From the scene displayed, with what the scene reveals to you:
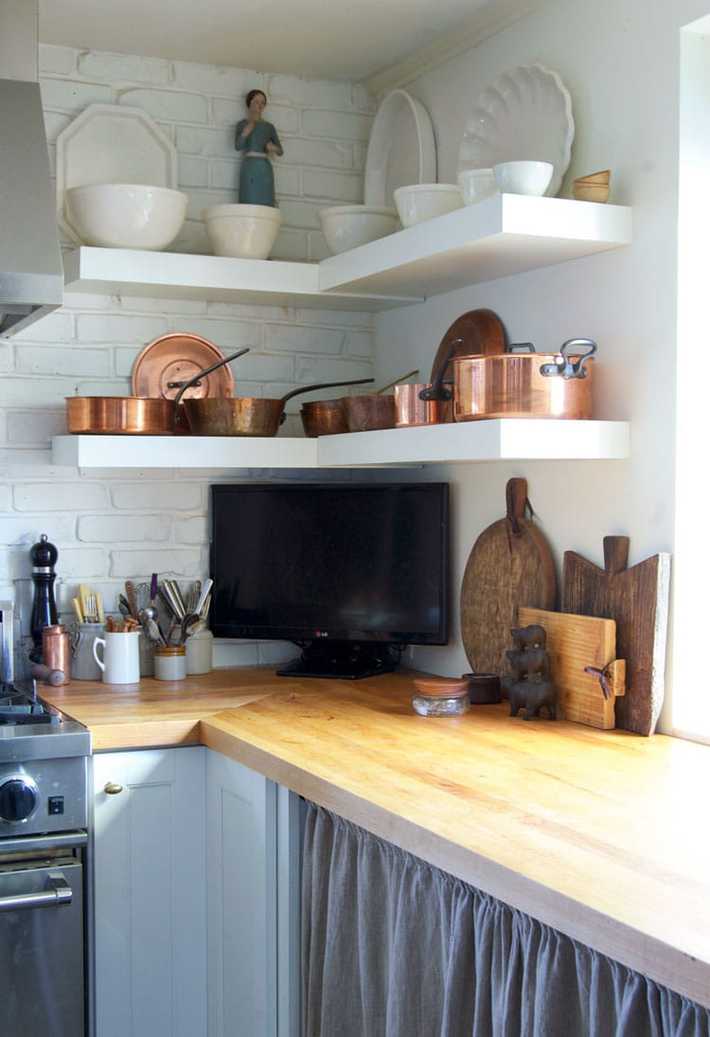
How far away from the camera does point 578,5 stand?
2.63 m

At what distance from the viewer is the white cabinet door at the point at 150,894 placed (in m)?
2.54

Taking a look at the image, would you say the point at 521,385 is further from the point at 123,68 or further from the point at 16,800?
the point at 123,68

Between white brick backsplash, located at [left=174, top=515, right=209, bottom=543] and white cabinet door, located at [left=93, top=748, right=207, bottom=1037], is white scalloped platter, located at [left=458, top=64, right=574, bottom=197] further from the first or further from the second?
white cabinet door, located at [left=93, top=748, right=207, bottom=1037]

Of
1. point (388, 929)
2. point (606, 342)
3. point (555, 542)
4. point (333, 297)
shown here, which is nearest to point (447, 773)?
point (388, 929)

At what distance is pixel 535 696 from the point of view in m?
2.54

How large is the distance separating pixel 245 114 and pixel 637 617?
1723 mm

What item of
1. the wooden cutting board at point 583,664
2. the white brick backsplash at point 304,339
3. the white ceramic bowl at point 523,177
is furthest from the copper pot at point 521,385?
the white brick backsplash at point 304,339

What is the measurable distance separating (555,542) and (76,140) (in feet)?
4.97

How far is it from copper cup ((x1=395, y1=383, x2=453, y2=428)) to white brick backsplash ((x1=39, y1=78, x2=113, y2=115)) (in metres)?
1.14

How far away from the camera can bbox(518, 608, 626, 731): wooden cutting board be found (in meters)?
2.43

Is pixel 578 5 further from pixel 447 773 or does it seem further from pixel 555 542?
pixel 447 773

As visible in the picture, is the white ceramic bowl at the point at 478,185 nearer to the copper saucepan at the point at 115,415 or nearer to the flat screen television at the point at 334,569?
the copper saucepan at the point at 115,415

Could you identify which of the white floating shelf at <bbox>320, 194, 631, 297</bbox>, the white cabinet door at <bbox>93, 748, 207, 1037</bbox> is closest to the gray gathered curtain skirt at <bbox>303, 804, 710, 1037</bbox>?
the white cabinet door at <bbox>93, 748, 207, 1037</bbox>

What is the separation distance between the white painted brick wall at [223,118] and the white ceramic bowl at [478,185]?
0.92 metres
